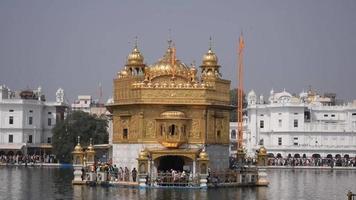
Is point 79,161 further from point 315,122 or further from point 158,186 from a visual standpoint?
point 315,122

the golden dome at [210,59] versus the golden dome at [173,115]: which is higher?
the golden dome at [210,59]


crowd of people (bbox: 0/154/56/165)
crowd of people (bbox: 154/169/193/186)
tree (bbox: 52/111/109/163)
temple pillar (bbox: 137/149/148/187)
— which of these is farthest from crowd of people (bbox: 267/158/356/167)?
temple pillar (bbox: 137/149/148/187)

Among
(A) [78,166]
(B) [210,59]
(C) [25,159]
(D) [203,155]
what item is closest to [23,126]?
(C) [25,159]

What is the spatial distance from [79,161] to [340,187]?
13380mm

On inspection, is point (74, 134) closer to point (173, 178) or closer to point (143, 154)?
point (143, 154)

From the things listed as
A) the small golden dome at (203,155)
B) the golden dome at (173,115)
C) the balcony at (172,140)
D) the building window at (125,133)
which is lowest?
the small golden dome at (203,155)

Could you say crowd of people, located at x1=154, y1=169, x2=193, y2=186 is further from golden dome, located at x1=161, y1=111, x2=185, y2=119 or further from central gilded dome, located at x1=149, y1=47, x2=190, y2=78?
central gilded dome, located at x1=149, y1=47, x2=190, y2=78

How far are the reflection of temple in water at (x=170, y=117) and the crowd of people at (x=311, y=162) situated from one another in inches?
1384

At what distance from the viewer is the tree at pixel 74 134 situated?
74312 millimetres

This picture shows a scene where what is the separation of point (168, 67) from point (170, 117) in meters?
3.17

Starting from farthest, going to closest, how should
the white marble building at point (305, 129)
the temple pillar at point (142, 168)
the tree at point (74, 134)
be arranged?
the white marble building at point (305, 129) < the tree at point (74, 134) < the temple pillar at point (142, 168)

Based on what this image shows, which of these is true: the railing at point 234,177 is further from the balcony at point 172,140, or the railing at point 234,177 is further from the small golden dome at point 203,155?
the balcony at point 172,140

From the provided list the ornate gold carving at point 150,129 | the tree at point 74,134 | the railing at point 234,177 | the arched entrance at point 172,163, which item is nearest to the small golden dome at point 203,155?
the railing at point 234,177

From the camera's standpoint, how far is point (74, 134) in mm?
74688
